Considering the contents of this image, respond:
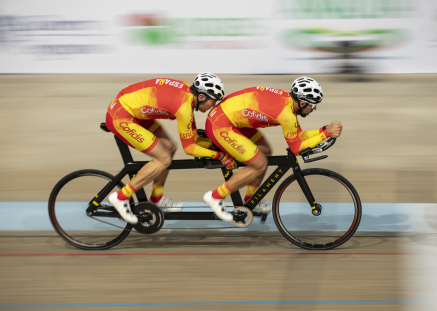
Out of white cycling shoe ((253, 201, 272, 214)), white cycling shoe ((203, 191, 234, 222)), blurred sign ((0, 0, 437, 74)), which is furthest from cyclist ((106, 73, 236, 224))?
blurred sign ((0, 0, 437, 74))

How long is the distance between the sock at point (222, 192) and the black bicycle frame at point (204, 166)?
0.13 metres

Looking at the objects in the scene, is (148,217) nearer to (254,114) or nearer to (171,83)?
(171,83)

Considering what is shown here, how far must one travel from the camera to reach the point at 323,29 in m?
10.1

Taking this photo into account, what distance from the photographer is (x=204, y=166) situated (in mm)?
4066

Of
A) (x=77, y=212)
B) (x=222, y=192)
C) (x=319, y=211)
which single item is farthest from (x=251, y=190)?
(x=77, y=212)

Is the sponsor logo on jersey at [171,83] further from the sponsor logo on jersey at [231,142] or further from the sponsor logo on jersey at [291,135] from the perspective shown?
the sponsor logo on jersey at [291,135]

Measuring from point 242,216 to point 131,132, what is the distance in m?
1.16

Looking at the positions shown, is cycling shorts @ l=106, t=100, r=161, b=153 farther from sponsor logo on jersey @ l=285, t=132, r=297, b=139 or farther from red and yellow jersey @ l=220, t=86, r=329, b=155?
sponsor logo on jersey @ l=285, t=132, r=297, b=139

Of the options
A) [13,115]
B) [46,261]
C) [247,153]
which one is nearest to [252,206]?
[247,153]

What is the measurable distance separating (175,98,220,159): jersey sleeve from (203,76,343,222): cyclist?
0.14 metres

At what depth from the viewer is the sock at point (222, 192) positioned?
4043 mm

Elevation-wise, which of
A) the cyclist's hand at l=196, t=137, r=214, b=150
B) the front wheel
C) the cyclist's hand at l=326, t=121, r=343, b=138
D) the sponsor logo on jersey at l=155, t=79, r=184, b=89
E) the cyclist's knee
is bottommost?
the front wheel

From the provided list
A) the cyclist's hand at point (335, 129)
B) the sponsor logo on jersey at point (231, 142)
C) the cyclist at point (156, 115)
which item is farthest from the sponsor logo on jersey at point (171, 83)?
the cyclist's hand at point (335, 129)

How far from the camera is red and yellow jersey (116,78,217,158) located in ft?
12.5
